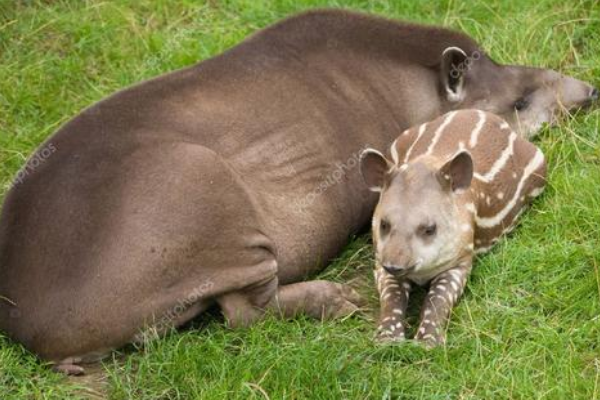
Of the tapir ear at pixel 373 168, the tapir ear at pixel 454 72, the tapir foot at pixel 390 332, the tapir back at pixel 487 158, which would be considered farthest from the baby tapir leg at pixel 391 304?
the tapir ear at pixel 454 72

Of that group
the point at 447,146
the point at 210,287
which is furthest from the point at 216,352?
the point at 447,146

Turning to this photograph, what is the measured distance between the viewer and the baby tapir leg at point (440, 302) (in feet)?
23.4

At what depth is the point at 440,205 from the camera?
727 centimetres

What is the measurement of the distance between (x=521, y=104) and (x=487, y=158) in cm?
130

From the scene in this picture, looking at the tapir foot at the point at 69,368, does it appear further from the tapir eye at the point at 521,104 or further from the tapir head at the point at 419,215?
the tapir eye at the point at 521,104

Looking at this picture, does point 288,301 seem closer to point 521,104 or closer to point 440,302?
point 440,302

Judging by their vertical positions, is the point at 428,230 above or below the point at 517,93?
above

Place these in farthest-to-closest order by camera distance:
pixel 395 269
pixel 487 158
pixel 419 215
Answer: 1. pixel 487 158
2. pixel 419 215
3. pixel 395 269

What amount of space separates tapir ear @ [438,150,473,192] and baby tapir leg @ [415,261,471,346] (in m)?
0.47

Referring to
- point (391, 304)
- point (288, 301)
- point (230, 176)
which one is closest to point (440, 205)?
point (391, 304)

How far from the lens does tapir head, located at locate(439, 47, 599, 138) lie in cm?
901

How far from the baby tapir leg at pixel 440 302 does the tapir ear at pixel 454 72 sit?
1.74 meters

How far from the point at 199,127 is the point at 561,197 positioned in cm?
233

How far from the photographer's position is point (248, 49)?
335 inches
